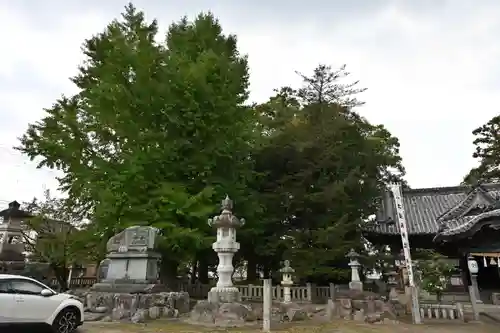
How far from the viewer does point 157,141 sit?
17.7 meters

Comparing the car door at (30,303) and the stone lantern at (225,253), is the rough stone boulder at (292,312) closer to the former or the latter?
the stone lantern at (225,253)

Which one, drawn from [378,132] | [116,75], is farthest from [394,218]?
[116,75]

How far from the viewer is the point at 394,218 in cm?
2177

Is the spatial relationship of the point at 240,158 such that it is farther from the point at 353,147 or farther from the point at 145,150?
the point at 353,147

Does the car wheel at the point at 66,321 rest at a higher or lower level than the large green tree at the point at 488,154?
lower

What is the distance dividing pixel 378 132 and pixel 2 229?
Answer: 26742mm

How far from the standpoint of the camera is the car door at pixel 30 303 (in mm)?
8734

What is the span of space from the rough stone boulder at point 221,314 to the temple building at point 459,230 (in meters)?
9.48

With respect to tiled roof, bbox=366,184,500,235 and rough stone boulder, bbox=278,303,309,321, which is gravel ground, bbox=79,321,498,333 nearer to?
rough stone boulder, bbox=278,303,309,321

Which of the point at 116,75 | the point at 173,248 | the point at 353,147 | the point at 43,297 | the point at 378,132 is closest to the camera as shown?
the point at 43,297

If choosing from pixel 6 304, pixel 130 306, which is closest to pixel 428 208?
pixel 130 306

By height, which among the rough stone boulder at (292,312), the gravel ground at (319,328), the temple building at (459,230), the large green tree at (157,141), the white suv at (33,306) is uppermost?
the large green tree at (157,141)

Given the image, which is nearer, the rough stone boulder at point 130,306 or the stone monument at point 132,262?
the rough stone boulder at point 130,306

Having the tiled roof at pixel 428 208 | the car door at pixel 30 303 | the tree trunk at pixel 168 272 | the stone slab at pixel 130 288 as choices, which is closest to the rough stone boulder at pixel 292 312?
the stone slab at pixel 130 288
